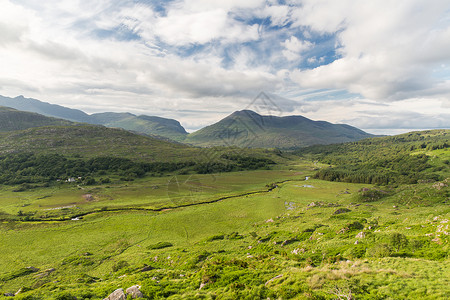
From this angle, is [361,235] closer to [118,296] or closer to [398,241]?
[398,241]

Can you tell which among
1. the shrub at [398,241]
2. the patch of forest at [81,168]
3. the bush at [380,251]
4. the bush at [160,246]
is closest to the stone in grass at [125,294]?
the bush at [380,251]

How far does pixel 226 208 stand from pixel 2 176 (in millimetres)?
155105

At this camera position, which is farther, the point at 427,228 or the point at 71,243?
the point at 71,243

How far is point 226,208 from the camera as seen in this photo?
68.6 metres

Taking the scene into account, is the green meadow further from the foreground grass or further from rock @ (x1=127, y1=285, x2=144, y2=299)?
rock @ (x1=127, y1=285, x2=144, y2=299)

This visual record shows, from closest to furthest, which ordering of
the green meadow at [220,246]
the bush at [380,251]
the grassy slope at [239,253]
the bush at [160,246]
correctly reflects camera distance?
the grassy slope at [239,253] → the green meadow at [220,246] → the bush at [380,251] → the bush at [160,246]

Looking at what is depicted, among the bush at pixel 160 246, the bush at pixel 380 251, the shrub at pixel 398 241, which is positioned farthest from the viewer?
the bush at pixel 160 246

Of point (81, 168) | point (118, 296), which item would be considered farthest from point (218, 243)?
point (81, 168)

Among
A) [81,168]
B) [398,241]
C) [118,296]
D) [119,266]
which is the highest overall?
[398,241]

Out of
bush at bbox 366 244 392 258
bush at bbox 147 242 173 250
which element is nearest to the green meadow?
bush at bbox 366 244 392 258

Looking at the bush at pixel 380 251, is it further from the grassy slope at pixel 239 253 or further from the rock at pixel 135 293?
the rock at pixel 135 293

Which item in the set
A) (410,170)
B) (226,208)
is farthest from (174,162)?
(410,170)

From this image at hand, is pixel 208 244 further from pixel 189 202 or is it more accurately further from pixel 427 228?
pixel 189 202

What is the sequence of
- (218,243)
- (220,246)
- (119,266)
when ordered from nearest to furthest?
(119,266) < (220,246) < (218,243)
